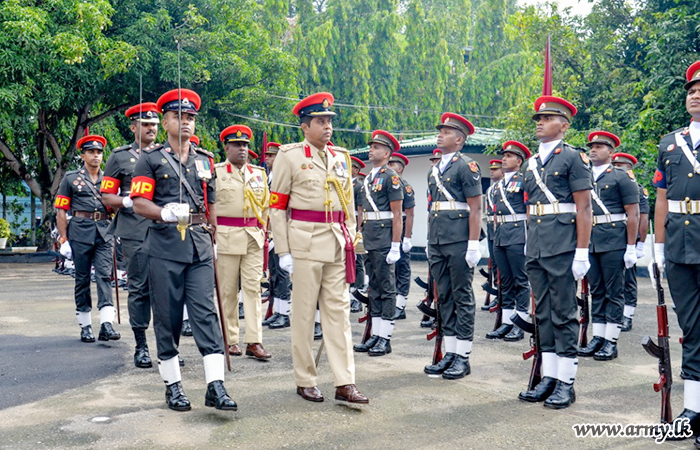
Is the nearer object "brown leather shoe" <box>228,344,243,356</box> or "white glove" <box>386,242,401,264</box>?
"brown leather shoe" <box>228,344,243,356</box>

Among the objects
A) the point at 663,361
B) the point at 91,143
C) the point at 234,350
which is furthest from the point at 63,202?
the point at 663,361

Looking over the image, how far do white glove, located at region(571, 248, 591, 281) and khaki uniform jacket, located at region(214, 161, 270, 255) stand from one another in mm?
3293

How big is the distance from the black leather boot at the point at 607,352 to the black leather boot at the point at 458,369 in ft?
5.30

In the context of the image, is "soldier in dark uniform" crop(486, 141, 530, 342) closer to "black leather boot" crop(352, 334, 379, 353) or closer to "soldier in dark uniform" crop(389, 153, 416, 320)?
"soldier in dark uniform" crop(389, 153, 416, 320)

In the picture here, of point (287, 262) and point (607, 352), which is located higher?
point (287, 262)

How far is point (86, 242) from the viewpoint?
788 cm

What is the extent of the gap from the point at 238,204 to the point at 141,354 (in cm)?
177

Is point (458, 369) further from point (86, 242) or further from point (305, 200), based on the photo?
point (86, 242)

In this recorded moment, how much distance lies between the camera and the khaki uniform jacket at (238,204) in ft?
23.8

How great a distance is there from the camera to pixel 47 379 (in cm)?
620

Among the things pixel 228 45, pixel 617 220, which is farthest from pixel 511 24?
pixel 617 220

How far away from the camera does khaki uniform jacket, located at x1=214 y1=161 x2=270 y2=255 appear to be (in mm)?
7258

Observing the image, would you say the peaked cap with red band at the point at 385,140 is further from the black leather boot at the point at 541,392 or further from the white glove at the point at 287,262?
the black leather boot at the point at 541,392

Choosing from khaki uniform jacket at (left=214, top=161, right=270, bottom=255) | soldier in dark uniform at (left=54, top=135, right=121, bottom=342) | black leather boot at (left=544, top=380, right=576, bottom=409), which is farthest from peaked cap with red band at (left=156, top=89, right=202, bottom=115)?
black leather boot at (left=544, top=380, right=576, bottom=409)
